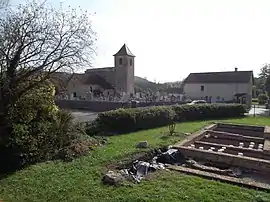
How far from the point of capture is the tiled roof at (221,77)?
42969 mm

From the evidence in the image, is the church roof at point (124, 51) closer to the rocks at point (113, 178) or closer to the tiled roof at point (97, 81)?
the tiled roof at point (97, 81)

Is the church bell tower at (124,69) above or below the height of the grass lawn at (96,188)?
above

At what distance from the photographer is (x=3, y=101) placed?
807 cm

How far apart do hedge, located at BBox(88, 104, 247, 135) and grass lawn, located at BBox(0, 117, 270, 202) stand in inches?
197

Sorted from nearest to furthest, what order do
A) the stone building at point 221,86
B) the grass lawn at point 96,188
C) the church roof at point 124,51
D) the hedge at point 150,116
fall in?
the grass lawn at point 96,188 → the hedge at point 150,116 → the stone building at point 221,86 → the church roof at point 124,51

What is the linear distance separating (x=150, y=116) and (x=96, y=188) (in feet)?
32.5

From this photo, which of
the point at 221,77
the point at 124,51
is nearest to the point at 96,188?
the point at 221,77

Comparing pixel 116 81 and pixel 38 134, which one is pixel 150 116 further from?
pixel 116 81

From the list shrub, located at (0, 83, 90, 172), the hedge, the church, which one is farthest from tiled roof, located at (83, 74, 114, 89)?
shrub, located at (0, 83, 90, 172)

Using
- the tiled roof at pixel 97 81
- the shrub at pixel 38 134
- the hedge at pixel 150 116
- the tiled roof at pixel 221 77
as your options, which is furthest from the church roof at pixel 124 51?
the shrub at pixel 38 134

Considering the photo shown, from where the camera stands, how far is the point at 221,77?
45.2 m

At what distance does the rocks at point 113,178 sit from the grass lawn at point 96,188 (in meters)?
0.18

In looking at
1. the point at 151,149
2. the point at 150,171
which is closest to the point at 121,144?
the point at 151,149

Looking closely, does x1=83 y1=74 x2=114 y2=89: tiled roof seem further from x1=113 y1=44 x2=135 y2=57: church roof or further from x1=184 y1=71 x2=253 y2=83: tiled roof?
x1=184 y1=71 x2=253 y2=83: tiled roof
